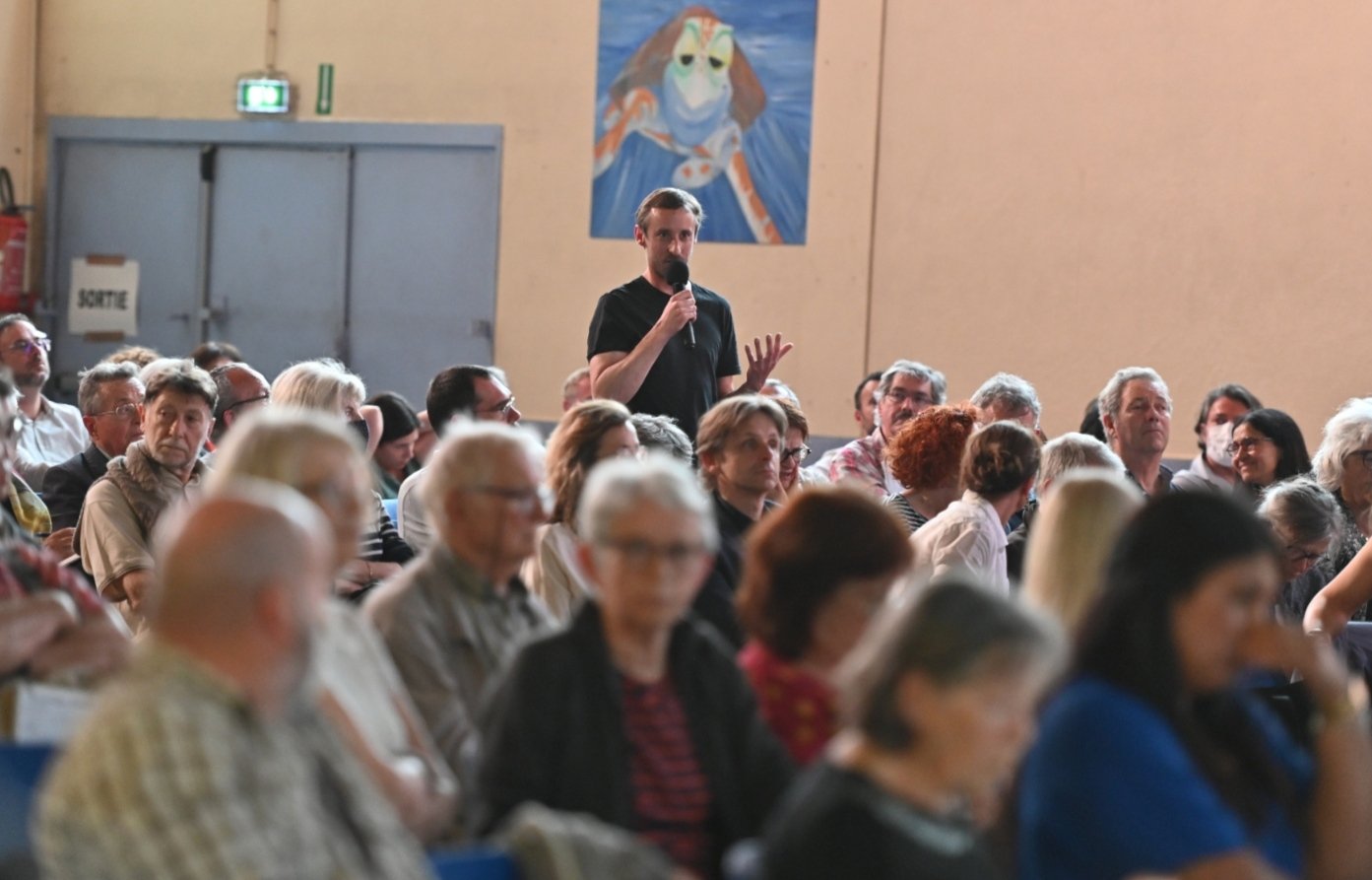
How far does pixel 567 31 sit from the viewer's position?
337 inches

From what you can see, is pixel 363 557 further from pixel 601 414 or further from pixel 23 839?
pixel 23 839

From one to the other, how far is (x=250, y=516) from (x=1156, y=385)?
4.56 metres

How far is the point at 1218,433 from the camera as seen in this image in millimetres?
6625

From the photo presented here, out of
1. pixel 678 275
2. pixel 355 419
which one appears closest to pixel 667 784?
pixel 678 275

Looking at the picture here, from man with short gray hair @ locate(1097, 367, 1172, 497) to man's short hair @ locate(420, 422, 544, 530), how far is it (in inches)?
134

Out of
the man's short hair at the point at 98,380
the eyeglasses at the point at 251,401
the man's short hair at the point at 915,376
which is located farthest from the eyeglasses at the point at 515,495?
the man's short hair at the point at 915,376

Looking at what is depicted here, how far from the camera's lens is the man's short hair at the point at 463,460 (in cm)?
270

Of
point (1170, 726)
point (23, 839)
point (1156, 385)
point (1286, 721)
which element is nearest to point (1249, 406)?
point (1156, 385)

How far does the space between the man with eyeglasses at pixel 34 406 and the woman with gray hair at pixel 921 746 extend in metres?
5.24

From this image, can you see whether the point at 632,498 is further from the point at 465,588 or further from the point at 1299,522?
the point at 1299,522

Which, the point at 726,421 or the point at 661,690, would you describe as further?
the point at 726,421

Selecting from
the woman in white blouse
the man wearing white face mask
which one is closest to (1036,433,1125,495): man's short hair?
the woman in white blouse

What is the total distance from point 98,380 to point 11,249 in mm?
3943

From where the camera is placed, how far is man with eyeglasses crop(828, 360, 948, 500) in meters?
5.93
